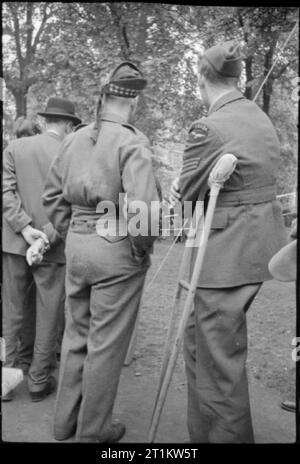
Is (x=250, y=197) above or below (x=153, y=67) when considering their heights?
below

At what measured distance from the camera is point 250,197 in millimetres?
2531

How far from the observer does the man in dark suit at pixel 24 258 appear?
349cm

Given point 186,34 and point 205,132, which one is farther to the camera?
point 186,34

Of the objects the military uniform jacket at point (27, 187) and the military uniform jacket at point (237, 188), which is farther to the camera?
the military uniform jacket at point (27, 187)

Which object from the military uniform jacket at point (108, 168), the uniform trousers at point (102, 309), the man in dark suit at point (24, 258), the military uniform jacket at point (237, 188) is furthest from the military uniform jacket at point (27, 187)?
the military uniform jacket at point (237, 188)

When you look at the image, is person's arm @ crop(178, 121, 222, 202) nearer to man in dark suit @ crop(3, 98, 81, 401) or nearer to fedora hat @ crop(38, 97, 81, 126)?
man in dark suit @ crop(3, 98, 81, 401)

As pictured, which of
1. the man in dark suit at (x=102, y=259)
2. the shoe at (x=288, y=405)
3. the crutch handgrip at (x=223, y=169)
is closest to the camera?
the crutch handgrip at (x=223, y=169)

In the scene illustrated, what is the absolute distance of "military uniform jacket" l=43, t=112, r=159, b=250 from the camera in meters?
2.62

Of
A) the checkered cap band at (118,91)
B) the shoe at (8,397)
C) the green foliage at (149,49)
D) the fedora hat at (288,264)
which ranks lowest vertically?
the shoe at (8,397)

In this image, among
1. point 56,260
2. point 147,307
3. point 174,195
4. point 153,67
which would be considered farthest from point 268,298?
point 174,195

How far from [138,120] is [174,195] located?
3.18 m

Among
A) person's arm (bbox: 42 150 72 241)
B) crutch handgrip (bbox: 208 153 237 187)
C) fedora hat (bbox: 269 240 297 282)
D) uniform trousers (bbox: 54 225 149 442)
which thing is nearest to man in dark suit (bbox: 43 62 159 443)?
uniform trousers (bbox: 54 225 149 442)

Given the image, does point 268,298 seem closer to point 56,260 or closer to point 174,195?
point 56,260

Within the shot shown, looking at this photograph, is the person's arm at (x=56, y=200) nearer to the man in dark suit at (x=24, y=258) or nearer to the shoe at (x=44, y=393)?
the man in dark suit at (x=24, y=258)
